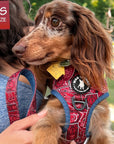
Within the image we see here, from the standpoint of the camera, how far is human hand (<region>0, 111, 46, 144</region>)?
94 cm

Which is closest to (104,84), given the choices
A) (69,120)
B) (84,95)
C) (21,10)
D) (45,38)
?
(84,95)

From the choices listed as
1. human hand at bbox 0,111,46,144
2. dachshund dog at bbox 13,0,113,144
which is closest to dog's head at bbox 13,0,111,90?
dachshund dog at bbox 13,0,113,144

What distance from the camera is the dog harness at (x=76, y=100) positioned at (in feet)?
3.45

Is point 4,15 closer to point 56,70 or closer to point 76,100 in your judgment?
point 56,70

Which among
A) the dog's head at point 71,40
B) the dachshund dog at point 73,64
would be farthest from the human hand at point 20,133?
the dog's head at point 71,40

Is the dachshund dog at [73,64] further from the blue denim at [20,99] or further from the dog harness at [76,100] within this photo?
the blue denim at [20,99]

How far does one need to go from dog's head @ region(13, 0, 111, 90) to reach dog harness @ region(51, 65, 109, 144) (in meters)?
→ 0.05

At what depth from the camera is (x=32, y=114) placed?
1033 mm

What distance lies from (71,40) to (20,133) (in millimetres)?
560

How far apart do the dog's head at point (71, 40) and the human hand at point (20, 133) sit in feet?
0.96

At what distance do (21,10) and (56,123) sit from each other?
785 millimetres

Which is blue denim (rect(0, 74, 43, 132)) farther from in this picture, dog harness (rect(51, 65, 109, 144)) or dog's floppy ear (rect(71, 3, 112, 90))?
dog's floppy ear (rect(71, 3, 112, 90))

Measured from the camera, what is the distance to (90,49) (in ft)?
3.69

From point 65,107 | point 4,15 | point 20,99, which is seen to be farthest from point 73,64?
point 4,15
